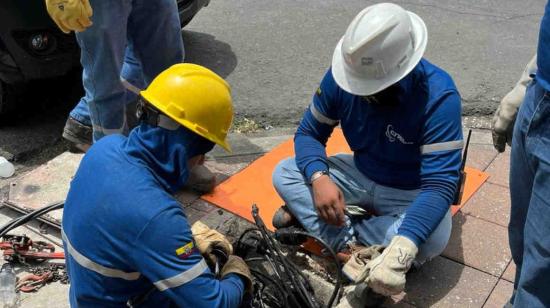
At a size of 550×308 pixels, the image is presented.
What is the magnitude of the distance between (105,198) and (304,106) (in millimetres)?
2821

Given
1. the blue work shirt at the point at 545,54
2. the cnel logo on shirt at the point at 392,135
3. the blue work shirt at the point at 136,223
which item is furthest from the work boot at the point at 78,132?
the blue work shirt at the point at 545,54

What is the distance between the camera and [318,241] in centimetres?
281

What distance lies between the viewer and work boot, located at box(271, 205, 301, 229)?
3033 millimetres

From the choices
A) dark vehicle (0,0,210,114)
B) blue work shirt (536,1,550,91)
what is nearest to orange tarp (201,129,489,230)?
dark vehicle (0,0,210,114)

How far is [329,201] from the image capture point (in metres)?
2.78

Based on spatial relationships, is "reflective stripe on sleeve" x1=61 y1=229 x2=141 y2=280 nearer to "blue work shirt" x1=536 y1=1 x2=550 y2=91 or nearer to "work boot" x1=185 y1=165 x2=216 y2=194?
"work boot" x1=185 y1=165 x2=216 y2=194

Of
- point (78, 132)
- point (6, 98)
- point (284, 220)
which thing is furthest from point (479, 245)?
point (6, 98)

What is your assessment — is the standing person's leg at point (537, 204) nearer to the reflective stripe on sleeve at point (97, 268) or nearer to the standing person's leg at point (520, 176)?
the standing person's leg at point (520, 176)

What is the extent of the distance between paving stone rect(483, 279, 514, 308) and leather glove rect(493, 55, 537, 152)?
659mm

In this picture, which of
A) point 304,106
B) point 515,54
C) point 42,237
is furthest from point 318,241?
point 515,54

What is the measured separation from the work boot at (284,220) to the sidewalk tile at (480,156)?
4.25 feet

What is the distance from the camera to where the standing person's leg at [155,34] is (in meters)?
3.36

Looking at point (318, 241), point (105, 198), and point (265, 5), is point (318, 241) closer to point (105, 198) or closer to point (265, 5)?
point (105, 198)

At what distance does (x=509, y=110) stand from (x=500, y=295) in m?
0.86
